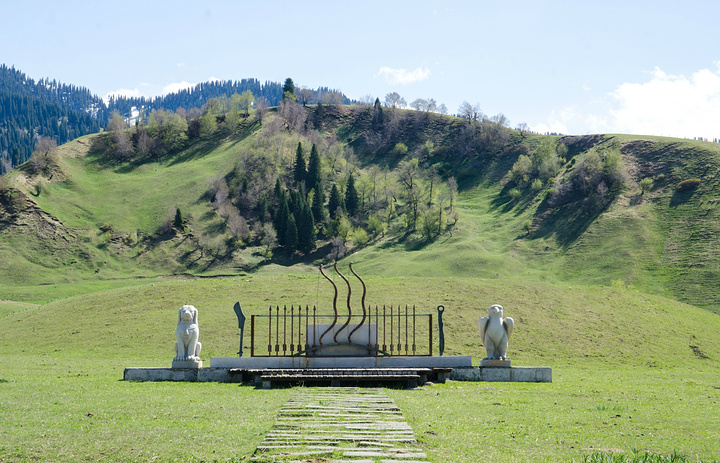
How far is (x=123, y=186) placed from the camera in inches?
4719

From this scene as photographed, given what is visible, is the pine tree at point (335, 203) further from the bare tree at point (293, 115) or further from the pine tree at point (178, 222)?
the bare tree at point (293, 115)

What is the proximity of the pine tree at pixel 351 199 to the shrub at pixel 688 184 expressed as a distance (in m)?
54.1

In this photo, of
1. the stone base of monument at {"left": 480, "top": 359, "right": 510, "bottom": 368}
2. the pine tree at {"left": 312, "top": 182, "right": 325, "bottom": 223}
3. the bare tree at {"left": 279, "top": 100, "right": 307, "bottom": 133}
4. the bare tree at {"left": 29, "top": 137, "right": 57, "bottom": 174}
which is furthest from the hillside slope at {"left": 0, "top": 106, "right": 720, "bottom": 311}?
the stone base of monument at {"left": 480, "top": 359, "right": 510, "bottom": 368}

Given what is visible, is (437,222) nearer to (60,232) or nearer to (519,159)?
(519,159)

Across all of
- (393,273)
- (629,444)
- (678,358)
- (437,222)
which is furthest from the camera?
(437,222)

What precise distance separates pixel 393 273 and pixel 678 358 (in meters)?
53.8

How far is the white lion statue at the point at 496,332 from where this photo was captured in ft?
65.4

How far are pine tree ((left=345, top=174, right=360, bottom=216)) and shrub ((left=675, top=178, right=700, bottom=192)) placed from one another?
5407 cm

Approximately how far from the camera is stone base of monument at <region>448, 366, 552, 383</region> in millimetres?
19359

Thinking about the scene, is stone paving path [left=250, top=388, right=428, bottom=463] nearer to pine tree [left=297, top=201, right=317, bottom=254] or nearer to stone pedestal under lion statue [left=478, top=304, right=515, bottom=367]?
stone pedestal under lion statue [left=478, top=304, right=515, bottom=367]

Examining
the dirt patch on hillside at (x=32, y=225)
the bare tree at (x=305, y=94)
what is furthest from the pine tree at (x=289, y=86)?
the dirt patch on hillside at (x=32, y=225)

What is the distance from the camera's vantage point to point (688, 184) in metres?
94.1

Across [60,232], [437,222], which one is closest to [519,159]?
[437,222]

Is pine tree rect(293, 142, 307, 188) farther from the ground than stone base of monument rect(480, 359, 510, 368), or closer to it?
farther from the ground
